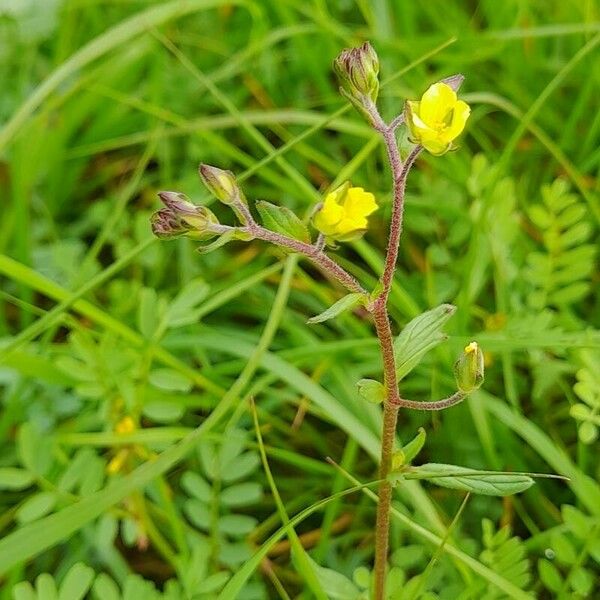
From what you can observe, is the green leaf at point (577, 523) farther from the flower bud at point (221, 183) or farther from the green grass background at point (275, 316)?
the flower bud at point (221, 183)

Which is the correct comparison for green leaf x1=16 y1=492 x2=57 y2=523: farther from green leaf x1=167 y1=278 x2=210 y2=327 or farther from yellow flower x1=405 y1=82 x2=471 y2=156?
yellow flower x1=405 y1=82 x2=471 y2=156

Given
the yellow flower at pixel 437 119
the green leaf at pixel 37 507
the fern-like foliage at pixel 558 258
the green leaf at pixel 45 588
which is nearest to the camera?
the yellow flower at pixel 437 119

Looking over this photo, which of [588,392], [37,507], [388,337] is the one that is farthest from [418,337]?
[37,507]

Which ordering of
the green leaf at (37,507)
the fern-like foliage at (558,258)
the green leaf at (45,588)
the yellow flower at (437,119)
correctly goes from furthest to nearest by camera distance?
the fern-like foliage at (558,258) < the green leaf at (37,507) < the green leaf at (45,588) < the yellow flower at (437,119)

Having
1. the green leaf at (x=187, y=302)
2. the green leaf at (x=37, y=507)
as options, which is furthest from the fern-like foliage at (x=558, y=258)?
the green leaf at (x=37, y=507)

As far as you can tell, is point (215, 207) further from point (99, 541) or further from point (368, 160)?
point (99, 541)

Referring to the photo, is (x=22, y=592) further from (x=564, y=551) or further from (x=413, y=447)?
(x=564, y=551)

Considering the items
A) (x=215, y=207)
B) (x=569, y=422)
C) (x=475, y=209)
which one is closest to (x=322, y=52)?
(x=215, y=207)
